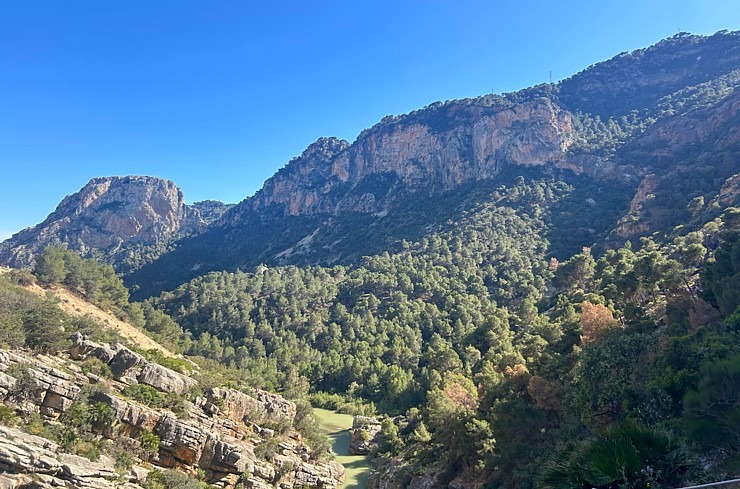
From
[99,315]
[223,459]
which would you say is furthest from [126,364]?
[99,315]

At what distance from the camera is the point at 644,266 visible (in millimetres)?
33000

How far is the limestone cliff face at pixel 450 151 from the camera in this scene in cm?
14325

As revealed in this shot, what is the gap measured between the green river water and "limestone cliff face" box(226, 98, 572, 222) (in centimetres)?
11369

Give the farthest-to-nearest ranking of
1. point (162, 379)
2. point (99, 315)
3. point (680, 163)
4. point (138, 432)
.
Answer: point (680, 163)
point (99, 315)
point (162, 379)
point (138, 432)

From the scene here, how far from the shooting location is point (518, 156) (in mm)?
143875

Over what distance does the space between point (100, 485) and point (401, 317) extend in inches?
2697

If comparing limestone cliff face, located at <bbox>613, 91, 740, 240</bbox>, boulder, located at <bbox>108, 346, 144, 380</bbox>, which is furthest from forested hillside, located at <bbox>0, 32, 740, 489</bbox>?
boulder, located at <bbox>108, 346, 144, 380</bbox>

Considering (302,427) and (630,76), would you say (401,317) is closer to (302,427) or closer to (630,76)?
(302,427)

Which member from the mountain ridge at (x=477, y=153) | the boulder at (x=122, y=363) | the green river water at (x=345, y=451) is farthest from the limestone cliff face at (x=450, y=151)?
the boulder at (x=122, y=363)

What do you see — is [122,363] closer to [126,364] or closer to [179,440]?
[126,364]

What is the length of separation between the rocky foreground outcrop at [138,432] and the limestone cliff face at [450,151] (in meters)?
131

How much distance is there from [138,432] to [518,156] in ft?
473

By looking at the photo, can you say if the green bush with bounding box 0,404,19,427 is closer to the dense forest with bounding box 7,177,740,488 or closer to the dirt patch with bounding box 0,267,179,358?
the dense forest with bounding box 7,177,740,488

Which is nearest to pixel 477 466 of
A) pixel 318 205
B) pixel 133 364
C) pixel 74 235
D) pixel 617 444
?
pixel 617 444
